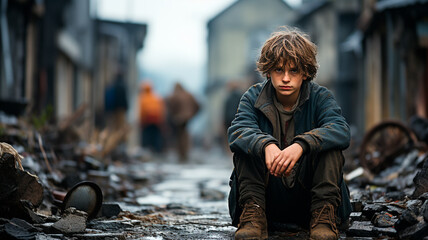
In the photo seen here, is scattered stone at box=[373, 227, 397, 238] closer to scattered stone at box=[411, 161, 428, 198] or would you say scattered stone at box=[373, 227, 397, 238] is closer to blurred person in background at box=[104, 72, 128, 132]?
scattered stone at box=[411, 161, 428, 198]

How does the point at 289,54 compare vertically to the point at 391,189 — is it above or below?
above

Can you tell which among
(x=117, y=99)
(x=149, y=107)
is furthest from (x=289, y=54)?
(x=149, y=107)

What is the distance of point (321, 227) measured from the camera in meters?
3.35

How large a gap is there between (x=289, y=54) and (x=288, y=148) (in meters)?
0.61

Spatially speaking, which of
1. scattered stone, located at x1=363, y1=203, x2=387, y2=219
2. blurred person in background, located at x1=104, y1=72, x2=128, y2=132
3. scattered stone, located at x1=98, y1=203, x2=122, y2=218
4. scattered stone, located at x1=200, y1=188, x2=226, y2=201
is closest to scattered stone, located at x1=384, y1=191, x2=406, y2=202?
scattered stone, located at x1=363, y1=203, x2=387, y2=219

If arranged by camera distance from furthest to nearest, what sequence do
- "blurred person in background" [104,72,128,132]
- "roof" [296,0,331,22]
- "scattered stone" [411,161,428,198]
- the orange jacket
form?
"roof" [296,0,331,22] → the orange jacket → "blurred person in background" [104,72,128,132] → "scattered stone" [411,161,428,198]

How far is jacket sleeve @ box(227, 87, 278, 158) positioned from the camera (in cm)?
335

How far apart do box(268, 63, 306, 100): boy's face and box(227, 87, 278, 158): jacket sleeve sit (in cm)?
20

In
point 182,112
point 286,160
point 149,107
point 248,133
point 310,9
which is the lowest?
point 286,160

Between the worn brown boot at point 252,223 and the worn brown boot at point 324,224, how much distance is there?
0.30 meters

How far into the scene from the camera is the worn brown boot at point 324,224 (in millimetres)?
3299

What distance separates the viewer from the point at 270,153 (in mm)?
3279

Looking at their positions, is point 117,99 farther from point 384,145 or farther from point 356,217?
point 356,217

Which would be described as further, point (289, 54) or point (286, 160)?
point (289, 54)
